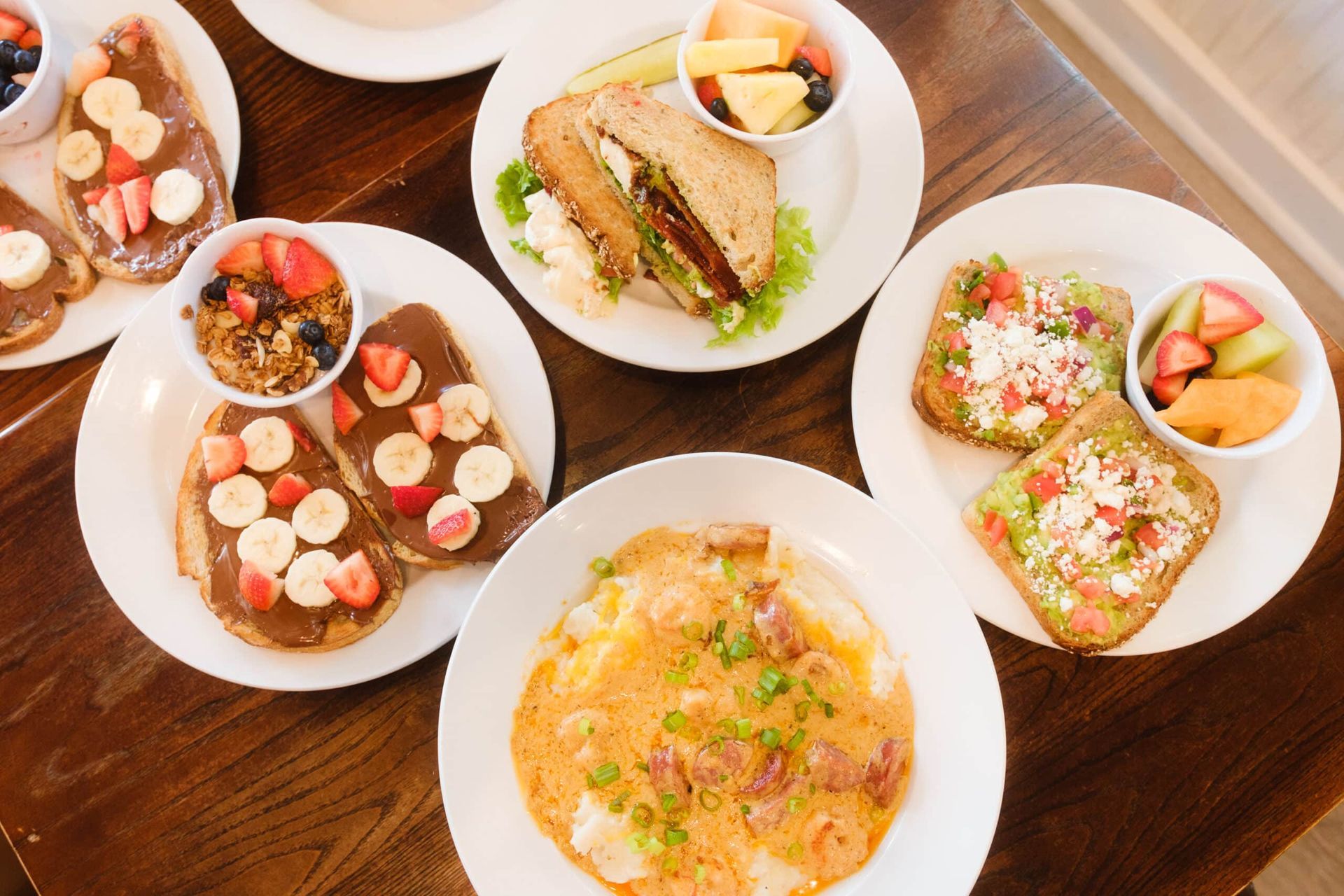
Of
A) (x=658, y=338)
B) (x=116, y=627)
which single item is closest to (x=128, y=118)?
(x=116, y=627)

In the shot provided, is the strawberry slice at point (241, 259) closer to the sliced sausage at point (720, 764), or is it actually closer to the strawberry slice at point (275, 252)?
the strawberry slice at point (275, 252)

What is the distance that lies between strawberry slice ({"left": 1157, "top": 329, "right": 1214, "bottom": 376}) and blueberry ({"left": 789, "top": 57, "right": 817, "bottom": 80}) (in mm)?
1239

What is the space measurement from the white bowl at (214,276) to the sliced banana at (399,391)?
0.10 metres

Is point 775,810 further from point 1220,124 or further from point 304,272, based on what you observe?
point 1220,124

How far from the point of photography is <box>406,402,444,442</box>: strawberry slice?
97.2 inches

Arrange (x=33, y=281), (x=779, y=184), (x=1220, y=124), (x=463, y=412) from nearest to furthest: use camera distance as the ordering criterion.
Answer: (x=463, y=412) → (x=33, y=281) → (x=779, y=184) → (x=1220, y=124)

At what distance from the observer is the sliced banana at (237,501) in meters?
2.48

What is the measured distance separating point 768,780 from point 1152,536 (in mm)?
1274

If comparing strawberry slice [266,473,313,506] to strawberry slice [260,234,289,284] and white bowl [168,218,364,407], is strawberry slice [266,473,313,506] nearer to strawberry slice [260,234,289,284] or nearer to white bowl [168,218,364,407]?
white bowl [168,218,364,407]

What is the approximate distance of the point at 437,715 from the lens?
2.65 m

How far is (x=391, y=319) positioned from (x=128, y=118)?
1.05m

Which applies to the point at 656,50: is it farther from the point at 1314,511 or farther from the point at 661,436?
the point at 1314,511

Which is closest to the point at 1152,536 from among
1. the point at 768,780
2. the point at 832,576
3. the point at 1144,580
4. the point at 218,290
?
the point at 1144,580

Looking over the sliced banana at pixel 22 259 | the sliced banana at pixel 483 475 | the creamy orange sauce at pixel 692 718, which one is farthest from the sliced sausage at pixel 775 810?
the sliced banana at pixel 22 259
